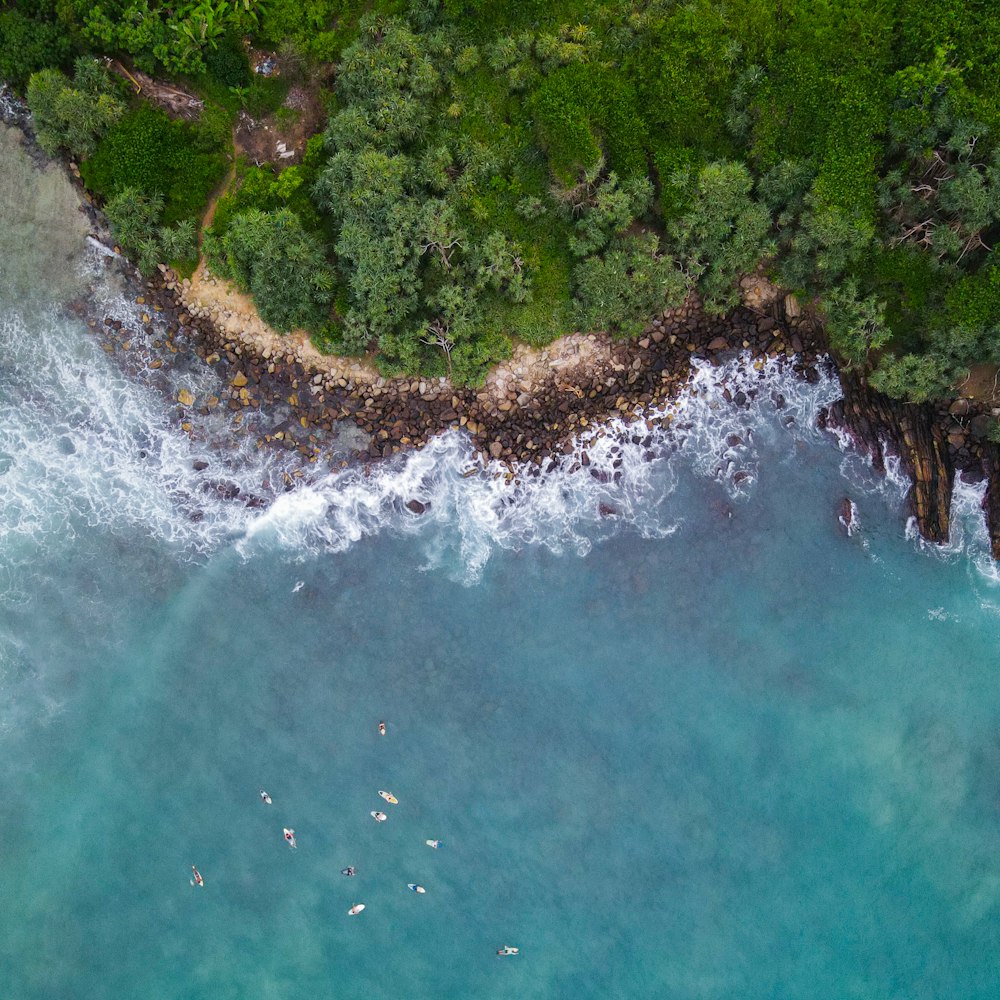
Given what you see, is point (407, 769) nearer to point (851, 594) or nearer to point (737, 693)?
point (737, 693)

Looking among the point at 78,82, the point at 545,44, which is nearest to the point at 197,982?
the point at 78,82

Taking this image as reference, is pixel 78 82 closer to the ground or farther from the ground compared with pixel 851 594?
farther from the ground

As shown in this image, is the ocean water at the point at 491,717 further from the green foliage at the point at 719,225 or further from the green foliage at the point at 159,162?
the green foliage at the point at 719,225

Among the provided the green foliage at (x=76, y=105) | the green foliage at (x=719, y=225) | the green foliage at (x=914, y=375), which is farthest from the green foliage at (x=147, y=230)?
the green foliage at (x=914, y=375)

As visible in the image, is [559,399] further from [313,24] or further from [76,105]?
[76,105]

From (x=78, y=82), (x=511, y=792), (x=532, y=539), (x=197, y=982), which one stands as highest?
(x=78, y=82)

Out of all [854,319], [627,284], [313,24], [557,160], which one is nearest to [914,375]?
[854,319]
